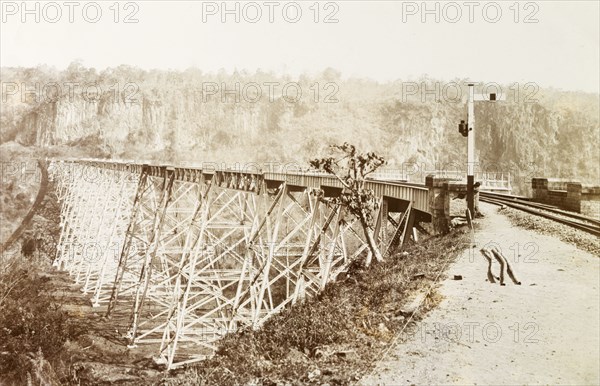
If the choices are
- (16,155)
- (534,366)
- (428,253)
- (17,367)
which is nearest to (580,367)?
(534,366)

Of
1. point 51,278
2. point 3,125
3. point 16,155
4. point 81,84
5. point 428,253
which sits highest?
point 81,84

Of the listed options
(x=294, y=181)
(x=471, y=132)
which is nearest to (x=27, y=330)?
(x=294, y=181)

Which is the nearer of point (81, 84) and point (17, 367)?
point (17, 367)

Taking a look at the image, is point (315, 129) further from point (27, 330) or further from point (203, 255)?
point (27, 330)

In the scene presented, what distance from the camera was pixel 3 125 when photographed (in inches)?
2336

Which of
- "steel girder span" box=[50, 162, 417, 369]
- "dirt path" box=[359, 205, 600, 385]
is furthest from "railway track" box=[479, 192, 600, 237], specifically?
"steel girder span" box=[50, 162, 417, 369]

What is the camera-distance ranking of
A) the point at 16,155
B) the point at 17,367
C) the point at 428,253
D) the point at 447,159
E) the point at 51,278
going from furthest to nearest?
1. the point at 447,159
2. the point at 16,155
3. the point at 51,278
4. the point at 17,367
5. the point at 428,253

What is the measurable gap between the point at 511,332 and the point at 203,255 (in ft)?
43.3

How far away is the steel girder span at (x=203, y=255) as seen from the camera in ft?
43.4

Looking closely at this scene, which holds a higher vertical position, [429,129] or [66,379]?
[429,129]

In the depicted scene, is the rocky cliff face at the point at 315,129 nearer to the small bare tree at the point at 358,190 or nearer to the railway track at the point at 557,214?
the railway track at the point at 557,214

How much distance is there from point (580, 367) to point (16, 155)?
180ft

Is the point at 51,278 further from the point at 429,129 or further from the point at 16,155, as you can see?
the point at 429,129

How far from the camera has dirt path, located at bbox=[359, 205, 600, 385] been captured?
6.53m
